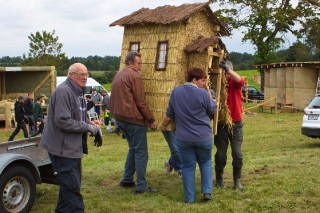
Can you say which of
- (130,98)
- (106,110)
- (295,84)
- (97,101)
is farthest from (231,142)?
(295,84)

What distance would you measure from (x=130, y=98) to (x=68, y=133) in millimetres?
1701

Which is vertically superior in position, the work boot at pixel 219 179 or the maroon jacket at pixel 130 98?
the maroon jacket at pixel 130 98

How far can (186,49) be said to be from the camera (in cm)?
769

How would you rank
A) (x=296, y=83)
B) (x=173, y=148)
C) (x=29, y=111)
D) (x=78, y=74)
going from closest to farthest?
(x=78, y=74) → (x=173, y=148) → (x=29, y=111) → (x=296, y=83)

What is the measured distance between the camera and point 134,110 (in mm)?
7035

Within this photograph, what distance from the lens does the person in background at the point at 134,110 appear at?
7.03 meters

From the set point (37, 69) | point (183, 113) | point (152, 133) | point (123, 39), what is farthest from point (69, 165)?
point (37, 69)

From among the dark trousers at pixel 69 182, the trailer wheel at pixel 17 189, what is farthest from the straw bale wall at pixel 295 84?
the dark trousers at pixel 69 182

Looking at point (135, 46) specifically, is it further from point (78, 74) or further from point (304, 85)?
point (304, 85)

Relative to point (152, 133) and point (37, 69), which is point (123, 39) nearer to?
point (152, 133)

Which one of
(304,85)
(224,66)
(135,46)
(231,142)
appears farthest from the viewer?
(304,85)

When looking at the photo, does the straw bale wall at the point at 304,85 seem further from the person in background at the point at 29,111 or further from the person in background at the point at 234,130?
the person in background at the point at 234,130

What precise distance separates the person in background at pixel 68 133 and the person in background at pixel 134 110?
55.0 inches

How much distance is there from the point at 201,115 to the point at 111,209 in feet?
5.61
